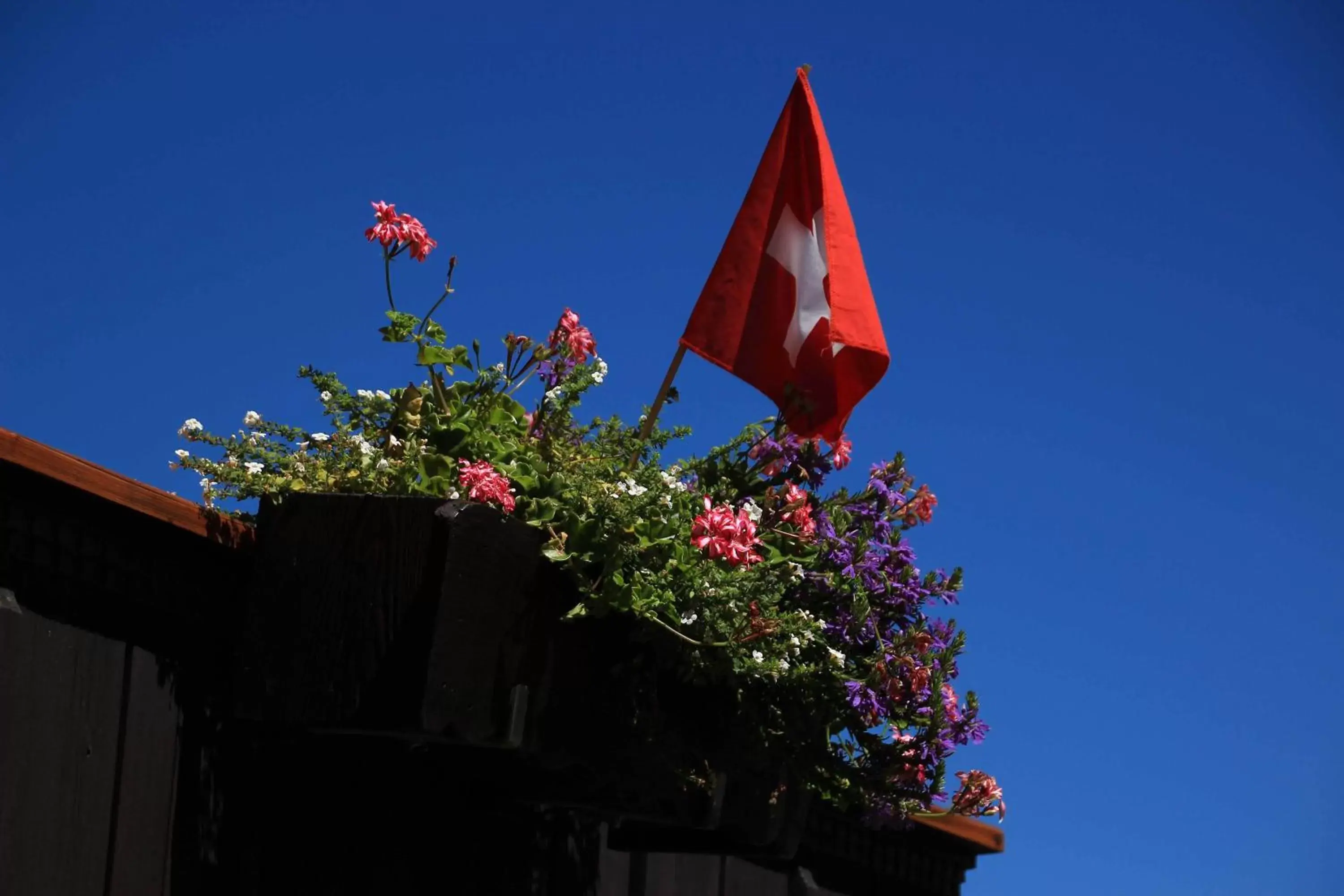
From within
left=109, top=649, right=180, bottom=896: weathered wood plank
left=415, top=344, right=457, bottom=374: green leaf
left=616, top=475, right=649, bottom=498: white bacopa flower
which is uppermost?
left=415, top=344, right=457, bottom=374: green leaf

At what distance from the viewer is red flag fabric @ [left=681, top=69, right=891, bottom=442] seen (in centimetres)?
425

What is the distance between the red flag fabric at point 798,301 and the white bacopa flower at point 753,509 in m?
0.26

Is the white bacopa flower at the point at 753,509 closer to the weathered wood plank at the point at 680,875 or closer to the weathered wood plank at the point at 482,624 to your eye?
the weathered wood plank at the point at 482,624

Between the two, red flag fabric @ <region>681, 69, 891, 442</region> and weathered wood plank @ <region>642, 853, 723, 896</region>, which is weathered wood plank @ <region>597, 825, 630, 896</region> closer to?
weathered wood plank @ <region>642, 853, 723, 896</region>

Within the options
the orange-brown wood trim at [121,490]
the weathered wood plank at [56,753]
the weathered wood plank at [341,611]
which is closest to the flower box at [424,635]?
the weathered wood plank at [341,611]

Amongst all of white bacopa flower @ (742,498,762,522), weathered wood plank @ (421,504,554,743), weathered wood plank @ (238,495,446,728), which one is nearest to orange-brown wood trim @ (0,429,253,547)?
weathered wood plank @ (238,495,446,728)

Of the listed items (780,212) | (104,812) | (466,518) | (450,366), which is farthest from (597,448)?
(104,812)

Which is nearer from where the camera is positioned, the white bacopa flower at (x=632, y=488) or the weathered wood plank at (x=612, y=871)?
the white bacopa flower at (x=632, y=488)

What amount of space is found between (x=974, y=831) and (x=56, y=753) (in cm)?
377

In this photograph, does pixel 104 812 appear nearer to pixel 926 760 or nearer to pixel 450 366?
pixel 450 366

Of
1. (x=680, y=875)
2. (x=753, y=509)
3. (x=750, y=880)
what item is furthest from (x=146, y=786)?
(x=750, y=880)

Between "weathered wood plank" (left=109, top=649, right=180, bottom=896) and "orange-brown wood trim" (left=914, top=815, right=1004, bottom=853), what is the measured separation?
2852 millimetres

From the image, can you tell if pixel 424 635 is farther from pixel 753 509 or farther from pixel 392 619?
pixel 753 509

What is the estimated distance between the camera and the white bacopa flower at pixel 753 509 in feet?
12.8
